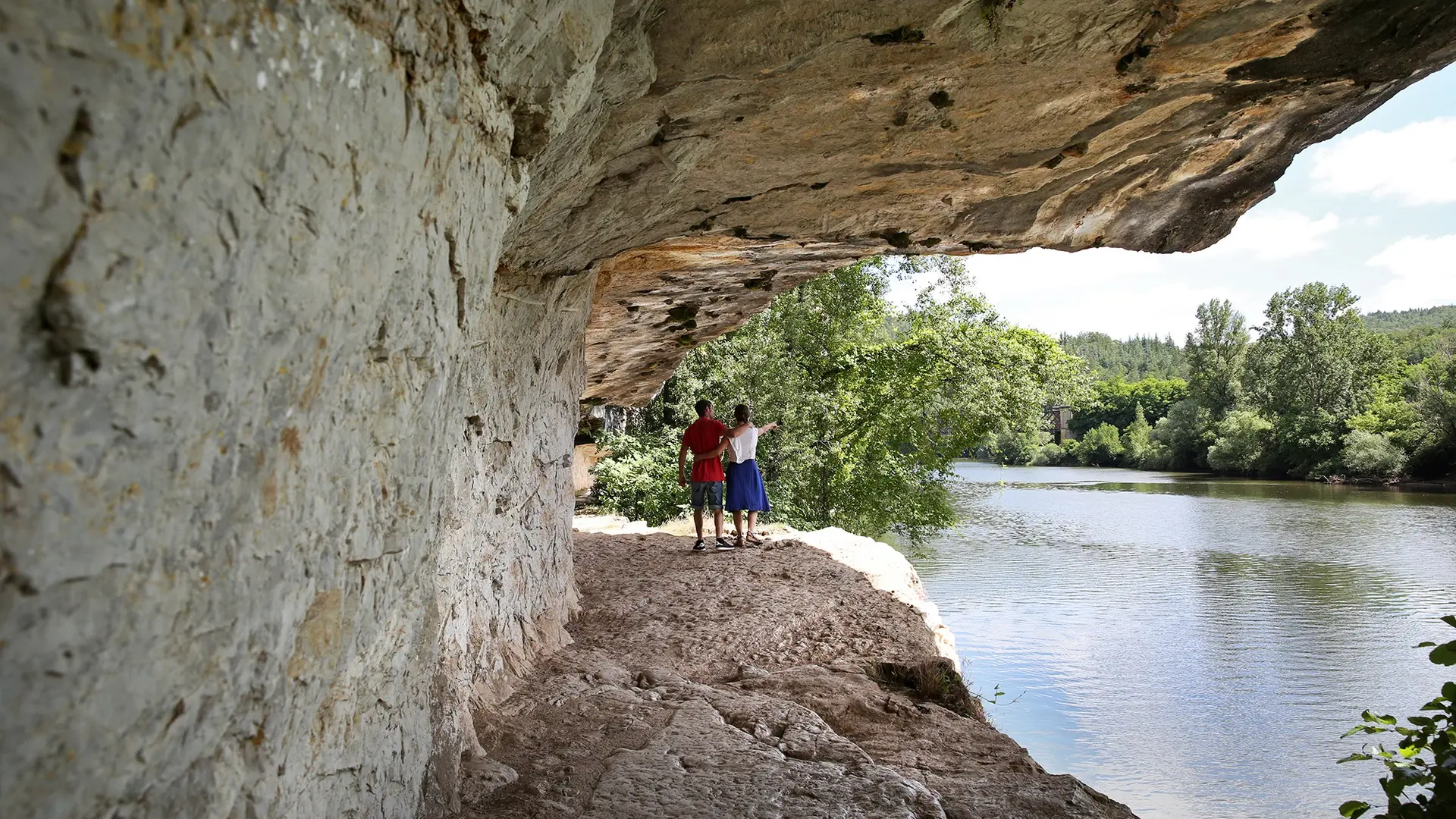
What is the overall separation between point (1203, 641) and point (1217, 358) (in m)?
46.3

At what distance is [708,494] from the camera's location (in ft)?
29.1

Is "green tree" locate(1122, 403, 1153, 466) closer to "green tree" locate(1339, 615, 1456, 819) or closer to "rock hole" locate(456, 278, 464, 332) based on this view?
"green tree" locate(1339, 615, 1456, 819)

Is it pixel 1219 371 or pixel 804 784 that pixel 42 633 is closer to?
pixel 804 784

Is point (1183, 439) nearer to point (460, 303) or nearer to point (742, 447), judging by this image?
point (742, 447)

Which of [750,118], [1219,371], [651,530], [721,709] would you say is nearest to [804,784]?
[721,709]

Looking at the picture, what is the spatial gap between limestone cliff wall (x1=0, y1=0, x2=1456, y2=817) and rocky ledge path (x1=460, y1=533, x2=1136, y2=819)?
1.09ft

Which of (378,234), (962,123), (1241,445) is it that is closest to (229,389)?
(378,234)

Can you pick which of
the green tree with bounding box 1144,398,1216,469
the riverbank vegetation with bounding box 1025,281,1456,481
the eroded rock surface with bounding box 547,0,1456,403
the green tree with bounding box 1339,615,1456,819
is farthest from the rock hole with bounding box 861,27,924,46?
the green tree with bounding box 1144,398,1216,469

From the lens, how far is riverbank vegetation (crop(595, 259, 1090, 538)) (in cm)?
1500

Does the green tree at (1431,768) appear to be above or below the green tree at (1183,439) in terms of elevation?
below

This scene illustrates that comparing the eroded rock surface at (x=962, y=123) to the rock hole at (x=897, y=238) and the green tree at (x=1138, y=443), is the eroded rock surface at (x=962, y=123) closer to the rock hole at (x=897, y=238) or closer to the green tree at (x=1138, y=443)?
the rock hole at (x=897, y=238)

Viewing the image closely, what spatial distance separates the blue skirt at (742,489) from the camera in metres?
8.66

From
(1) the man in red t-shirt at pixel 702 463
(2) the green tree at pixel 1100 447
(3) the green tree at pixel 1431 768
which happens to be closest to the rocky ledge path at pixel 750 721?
(3) the green tree at pixel 1431 768

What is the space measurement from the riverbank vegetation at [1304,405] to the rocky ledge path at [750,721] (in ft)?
89.5
